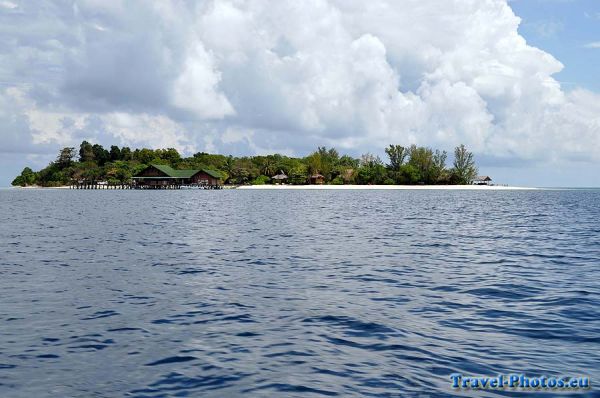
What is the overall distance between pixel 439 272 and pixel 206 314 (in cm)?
1079

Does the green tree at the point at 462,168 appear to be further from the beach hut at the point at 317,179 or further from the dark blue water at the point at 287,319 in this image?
the dark blue water at the point at 287,319

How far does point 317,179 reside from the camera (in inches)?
7756

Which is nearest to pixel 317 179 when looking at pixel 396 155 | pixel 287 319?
pixel 396 155

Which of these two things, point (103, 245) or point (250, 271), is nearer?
point (250, 271)

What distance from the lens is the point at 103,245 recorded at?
29953mm

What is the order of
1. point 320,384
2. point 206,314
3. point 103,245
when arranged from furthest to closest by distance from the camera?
point 103,245, point 206,314, point 320,384

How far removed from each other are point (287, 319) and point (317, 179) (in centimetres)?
18396

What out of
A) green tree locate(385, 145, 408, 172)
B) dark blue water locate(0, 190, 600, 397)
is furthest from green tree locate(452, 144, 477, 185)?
dark blue water locate(0, 190, 600, 397)

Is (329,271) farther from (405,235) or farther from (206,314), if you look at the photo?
(405,235)

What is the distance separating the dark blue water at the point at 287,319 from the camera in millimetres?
9445

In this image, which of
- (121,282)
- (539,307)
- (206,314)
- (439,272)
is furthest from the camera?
(439,272)

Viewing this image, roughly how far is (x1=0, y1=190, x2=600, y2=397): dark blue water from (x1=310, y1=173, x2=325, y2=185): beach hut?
167479 millimetres

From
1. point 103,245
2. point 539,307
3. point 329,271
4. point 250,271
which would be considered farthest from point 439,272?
point 103,245

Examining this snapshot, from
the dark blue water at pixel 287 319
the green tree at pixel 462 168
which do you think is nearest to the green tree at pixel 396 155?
the green tree at pixel 462 168
